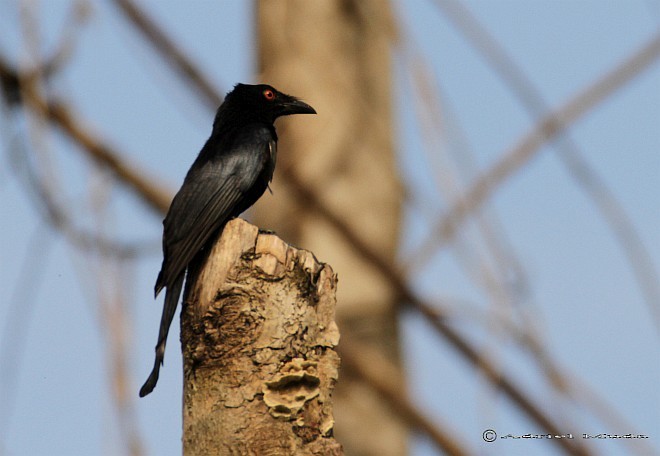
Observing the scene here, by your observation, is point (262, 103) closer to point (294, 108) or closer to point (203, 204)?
point (294, 108)

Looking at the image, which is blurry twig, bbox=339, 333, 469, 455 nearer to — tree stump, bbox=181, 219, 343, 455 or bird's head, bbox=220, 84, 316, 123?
tree stump, bbox=181, 219, 343, 455

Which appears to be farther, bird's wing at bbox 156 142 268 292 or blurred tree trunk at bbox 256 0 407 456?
blurred tree trunk at bbox 256 0 407 456

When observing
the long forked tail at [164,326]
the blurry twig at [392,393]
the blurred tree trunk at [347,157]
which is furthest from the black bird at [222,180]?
the blurry twig at [392,393]

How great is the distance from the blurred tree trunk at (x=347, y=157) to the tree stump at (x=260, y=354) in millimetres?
2804

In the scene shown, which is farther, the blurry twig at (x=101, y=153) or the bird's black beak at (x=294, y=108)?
the bird's black beak at (x=294, y=108)

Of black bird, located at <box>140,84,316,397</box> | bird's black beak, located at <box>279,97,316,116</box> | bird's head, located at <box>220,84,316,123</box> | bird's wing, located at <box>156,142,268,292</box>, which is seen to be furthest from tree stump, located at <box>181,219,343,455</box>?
bird's head, located at <box>220,84,316,123</box>

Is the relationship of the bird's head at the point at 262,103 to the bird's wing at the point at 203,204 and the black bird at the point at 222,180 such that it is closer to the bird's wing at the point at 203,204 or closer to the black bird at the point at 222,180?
the black bird at the point at 222,180

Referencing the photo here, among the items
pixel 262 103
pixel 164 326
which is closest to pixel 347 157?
pixel 262 103

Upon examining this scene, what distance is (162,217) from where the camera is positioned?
17.8ft

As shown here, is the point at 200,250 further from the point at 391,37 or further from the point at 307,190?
the point at 391,37

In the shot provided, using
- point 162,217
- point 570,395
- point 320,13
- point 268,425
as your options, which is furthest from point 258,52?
point 268,425

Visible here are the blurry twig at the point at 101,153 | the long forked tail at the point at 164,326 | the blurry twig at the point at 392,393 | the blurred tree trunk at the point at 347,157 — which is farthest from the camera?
the blurred tree trunk at the point at 347,157

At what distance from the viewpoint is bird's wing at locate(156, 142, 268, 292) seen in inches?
190

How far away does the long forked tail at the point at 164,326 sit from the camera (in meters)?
4.39
